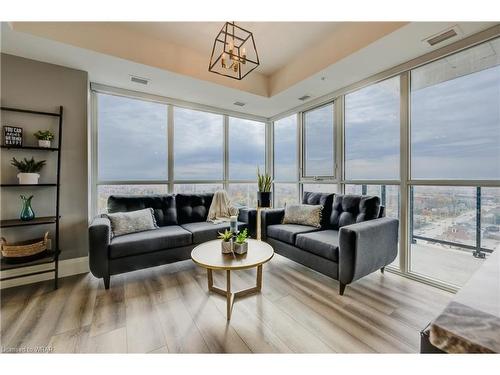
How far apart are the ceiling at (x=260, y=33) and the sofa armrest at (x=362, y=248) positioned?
2.23 m

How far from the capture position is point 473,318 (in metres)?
0.58

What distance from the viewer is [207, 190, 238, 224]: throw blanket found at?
3.43 m

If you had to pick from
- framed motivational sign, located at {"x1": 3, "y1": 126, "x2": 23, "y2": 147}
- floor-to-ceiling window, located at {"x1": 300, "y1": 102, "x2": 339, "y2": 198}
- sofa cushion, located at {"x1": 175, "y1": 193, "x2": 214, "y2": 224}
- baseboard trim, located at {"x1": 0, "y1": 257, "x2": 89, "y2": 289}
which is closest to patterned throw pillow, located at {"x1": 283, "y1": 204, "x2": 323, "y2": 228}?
floor-to-ceiling window, located at {"x1": 300, "y1": 102, "x2": 339, "y2": 198}

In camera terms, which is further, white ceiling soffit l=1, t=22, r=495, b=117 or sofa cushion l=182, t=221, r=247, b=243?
sofa cushion l=182, t=221, r=247, b=243

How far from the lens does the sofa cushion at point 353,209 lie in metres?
2.58

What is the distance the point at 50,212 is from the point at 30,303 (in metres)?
1.03

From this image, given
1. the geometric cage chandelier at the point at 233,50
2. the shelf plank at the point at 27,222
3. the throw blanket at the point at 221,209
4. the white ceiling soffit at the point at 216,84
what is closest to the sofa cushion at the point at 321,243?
the throw blanket at the point at 221,209

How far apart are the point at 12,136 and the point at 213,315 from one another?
9.09 ft

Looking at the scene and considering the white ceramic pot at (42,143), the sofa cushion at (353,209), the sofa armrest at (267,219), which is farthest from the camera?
the sofa armrest at (267,219)

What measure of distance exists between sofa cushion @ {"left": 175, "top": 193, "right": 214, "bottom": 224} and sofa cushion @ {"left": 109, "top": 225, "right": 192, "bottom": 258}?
536 mm

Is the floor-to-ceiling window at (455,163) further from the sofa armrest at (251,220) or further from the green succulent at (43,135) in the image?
→ the green succulent at (43,135)

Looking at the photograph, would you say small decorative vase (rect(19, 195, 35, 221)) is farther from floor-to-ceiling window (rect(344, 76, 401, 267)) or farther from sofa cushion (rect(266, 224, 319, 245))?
floor-to-ceiling window (rect(344, 76, 401, 267))

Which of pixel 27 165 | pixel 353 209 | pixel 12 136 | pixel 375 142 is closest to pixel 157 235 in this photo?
pixel 27 165

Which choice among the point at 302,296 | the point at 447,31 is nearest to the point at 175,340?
the point at 302,296
